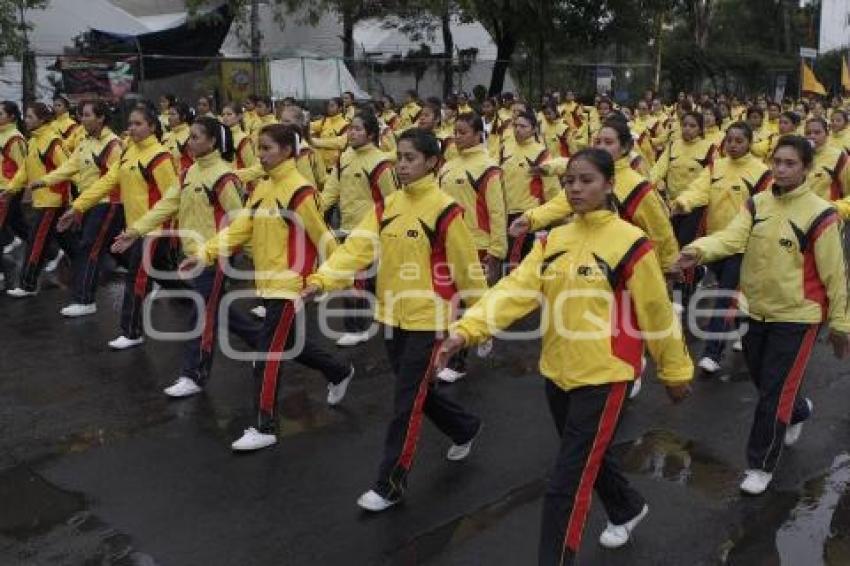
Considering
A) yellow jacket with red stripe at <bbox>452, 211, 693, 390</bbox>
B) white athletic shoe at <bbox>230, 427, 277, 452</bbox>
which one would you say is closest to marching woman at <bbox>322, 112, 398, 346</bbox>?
white athletic shoe at <bbox>230, 427, 277, 452</bbox>

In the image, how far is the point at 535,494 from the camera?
5.20 m

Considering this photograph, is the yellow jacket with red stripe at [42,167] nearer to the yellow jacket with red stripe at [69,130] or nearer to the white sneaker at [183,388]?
the yellow jacket with red stripe at [69,130]

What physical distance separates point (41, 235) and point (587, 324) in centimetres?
761

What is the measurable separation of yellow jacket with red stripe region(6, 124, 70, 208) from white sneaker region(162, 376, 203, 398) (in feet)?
12.6

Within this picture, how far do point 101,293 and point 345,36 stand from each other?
21320 mm

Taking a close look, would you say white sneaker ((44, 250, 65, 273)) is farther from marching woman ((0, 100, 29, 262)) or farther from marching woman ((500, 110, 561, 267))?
marching woman ((500, 110, 561, 267))

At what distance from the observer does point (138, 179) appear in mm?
8312

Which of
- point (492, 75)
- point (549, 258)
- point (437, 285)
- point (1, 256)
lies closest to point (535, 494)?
point (437, 285)

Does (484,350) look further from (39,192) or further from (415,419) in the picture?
(39,192)

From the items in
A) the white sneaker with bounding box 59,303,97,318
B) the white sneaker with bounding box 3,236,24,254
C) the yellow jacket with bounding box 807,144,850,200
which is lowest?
the white sneaker with bounding box 59,303,97,318

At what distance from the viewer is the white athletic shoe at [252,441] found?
5801 mm

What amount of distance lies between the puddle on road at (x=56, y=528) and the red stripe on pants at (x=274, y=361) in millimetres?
1213

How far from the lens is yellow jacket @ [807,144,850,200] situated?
895 centimetres

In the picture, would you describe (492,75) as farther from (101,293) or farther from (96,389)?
(96,389)
